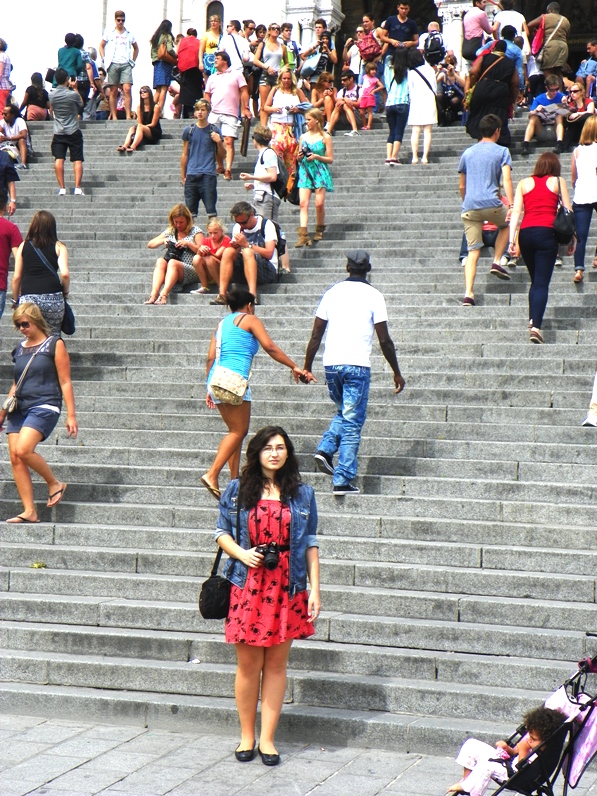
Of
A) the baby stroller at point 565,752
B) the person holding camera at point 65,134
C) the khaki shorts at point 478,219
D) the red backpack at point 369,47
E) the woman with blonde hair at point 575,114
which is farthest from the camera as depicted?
the red backpack at point 369,47

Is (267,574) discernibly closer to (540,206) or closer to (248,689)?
(248,689)

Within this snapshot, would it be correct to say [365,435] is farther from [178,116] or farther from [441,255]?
[178,116]

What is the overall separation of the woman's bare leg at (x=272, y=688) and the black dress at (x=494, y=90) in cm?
997

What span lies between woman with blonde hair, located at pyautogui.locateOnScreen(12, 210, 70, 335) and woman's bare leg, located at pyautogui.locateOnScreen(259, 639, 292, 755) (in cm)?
479

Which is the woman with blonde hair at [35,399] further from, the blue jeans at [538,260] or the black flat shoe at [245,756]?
the blue jeans at [538,260]

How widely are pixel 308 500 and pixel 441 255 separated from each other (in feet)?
23.4

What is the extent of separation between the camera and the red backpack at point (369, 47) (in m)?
21.1

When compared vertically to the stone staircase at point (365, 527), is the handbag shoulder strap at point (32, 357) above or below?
above

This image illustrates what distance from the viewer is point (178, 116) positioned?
76.1 feet

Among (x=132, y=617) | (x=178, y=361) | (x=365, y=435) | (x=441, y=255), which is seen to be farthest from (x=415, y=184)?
(x=132, y=617)

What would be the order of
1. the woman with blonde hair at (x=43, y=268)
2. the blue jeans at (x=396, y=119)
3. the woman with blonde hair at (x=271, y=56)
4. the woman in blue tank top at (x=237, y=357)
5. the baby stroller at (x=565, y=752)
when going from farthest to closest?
1. the woman with blonde hair at (x=271, y=56)
2. the blue jeans at (x=396, y=119)
3. the woman with blonde hair at (x=43, y=268)
4. the woman in blue tank top at (x=237, y=357)
5. the baby stroller at (x=565, y=752)

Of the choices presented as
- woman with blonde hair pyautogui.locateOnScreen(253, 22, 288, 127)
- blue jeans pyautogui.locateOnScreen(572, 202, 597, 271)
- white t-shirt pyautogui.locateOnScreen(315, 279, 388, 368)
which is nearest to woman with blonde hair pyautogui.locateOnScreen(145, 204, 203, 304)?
blue jeans pyautogui.locateOnScreen(572, 202, 597, 271)

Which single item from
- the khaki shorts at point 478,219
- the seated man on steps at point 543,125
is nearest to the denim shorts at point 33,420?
the khaki shorts at point 478,219

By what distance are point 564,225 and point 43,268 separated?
4423 mm
